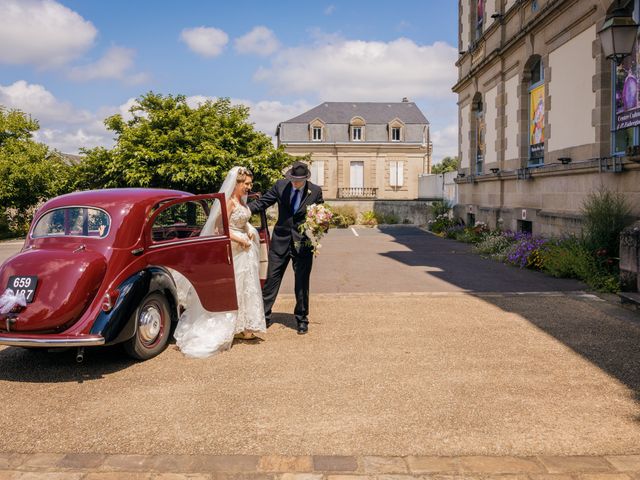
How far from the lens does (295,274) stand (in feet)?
23.4

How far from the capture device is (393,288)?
33.6ft

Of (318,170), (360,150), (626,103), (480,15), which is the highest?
(480,15)

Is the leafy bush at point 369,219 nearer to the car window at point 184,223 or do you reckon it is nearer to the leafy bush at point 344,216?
the leafy bush at point 344,216

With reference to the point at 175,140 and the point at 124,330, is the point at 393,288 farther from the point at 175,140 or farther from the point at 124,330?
the point at 175,140

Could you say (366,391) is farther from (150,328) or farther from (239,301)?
(150,328)

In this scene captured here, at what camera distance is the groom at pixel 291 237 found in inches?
279

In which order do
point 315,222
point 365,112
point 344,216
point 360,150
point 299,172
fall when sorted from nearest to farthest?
point 315,222
point 299,172
point 344,216
point 360,150
point 365,112

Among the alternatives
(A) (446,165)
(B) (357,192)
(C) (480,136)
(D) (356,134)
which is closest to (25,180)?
(C) (480,136)

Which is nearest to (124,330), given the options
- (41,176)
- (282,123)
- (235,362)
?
(235,362)

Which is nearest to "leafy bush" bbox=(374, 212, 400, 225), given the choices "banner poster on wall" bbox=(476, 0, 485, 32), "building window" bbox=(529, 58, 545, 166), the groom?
"banner poster on wall" bbox=(476, 0, 485, 32)

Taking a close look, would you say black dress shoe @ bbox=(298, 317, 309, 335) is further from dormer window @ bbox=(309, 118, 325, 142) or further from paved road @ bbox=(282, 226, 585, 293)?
dormer window @ bbox=(309, 118, 325, 142)

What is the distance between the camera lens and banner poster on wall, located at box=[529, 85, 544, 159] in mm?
15328

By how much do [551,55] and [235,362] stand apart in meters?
11.9

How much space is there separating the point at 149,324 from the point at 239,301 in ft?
3.32
